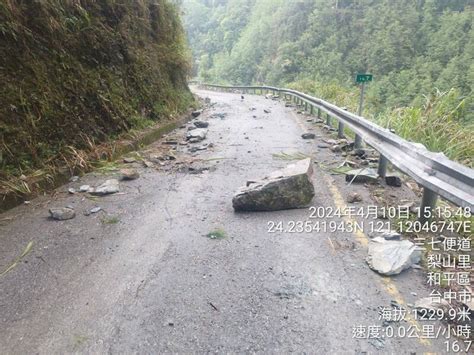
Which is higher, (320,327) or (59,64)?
(59,64)

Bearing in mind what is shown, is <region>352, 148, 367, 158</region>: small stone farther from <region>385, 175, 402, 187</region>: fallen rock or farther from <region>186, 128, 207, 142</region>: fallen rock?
<region>186, 128, 207, 142</region>: fallen rock

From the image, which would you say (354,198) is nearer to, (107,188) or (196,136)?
(107,188)

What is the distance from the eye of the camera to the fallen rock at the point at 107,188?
413 centimetres

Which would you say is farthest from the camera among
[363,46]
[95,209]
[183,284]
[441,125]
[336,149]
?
[363,46]

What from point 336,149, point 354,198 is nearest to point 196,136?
point 336,149

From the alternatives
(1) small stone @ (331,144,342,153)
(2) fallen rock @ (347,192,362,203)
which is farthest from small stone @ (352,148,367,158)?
(2) fallen rock @ (347,192,362,203)

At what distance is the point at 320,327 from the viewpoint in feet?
6.51

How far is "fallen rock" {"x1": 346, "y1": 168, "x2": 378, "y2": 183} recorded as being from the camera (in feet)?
14.0

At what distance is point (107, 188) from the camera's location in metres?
4.19

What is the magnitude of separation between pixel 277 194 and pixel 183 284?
1494 millimetres

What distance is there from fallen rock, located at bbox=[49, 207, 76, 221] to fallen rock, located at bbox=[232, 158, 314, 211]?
1660 mm

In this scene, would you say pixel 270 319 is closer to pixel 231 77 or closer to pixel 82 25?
pixel 82 25

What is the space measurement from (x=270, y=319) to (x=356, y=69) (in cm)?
6256

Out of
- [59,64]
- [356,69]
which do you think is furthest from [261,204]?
[356,69]
